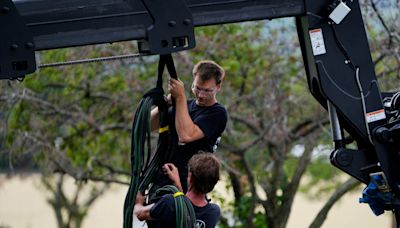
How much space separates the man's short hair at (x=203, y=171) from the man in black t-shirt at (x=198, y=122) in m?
0.11

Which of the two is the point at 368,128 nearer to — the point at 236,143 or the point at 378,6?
the point at 378,6

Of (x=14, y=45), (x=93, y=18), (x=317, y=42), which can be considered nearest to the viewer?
(x=14, y=45)

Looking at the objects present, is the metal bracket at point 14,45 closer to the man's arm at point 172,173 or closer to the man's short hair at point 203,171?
the man's arm at point 172,173

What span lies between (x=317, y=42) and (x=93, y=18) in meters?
1.25

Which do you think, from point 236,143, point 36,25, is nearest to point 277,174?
point 236,143

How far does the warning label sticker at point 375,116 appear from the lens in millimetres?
4926

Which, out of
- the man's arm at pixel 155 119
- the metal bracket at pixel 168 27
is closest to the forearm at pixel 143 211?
the man's arm at pixel 155 119

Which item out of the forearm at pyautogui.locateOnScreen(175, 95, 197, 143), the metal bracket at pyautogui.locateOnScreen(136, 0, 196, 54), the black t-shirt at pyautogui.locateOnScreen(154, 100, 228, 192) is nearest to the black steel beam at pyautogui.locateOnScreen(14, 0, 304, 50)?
the metal bracket at pyautogui.locateOnScreen(136, 0, 196, 54)

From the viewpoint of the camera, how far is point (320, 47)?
4.86 metres

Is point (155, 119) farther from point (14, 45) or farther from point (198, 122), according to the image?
point (14, 45)

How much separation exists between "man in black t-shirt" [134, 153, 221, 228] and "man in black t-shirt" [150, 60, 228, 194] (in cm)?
9

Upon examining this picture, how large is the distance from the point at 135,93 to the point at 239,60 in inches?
54.4

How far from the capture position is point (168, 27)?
4473 mm

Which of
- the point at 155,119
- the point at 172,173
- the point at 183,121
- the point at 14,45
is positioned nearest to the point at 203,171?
the point at 172,173
